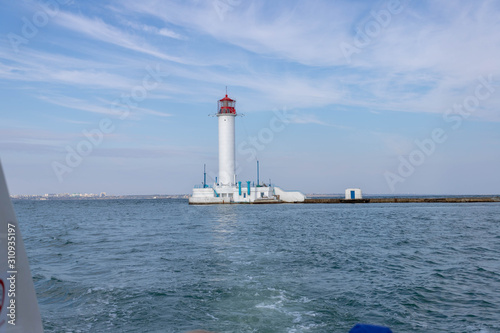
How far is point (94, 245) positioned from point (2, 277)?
2525 cm

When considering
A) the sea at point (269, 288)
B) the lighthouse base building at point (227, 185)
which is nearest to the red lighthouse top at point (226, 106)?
the lighthouse base building at point (227, 185)

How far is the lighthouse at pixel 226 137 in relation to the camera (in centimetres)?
8138

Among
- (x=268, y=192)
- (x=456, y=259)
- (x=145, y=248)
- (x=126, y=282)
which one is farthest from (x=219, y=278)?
(x=268, y=192)

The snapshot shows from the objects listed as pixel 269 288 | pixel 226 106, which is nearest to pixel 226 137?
pixel 226 106

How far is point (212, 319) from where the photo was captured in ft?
30.7

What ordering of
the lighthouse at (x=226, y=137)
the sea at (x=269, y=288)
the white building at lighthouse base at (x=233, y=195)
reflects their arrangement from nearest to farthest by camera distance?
the sea at (x=269, y=288) → the lighthouse at (x=226, y=137) → the white building at lighthouse base at (x=233, y=195)

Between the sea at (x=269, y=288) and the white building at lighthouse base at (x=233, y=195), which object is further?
the white building at lighthouse base at (x=233, y=195)

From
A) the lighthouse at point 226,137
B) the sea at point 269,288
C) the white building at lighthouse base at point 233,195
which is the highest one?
the lighthouse at point 226,137

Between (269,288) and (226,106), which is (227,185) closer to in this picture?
(226,106)

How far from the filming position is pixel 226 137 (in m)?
81.4

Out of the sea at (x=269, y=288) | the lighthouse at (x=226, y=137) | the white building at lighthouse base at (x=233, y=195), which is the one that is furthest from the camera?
the white building at lighthouse base at (x=233, y=195)

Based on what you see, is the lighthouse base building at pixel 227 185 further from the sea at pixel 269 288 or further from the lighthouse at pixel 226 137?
the sea at pixel 269 288

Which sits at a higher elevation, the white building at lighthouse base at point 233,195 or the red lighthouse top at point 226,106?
the red lighthouse top at point 226,106

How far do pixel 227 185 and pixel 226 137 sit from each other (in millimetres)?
11381
